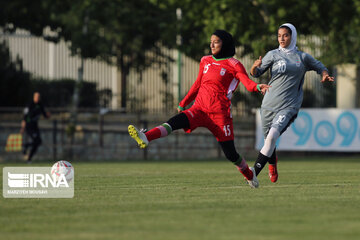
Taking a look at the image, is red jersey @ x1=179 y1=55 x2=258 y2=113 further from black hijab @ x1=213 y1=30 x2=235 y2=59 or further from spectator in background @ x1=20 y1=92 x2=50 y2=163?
spectator in background @ x1=20 y1=92 x2=50 y2=163

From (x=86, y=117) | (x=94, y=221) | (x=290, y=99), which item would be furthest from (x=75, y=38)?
(x=94, y=221)

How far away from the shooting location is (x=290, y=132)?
87.0 feet

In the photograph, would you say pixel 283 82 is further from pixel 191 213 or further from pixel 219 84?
pixel 191 213

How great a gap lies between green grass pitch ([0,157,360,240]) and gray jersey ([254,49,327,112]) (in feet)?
3.93

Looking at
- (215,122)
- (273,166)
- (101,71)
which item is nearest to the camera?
(215,122)

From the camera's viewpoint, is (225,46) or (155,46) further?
(155,46)

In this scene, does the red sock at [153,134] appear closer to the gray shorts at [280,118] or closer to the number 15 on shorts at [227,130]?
the number 15 on shorts at [227,130]

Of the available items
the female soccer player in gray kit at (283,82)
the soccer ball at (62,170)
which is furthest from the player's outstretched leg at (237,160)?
the soccer ball at (62,170)

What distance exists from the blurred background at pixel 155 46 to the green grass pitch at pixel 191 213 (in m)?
16.3

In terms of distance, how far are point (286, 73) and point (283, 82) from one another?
14 centimetres

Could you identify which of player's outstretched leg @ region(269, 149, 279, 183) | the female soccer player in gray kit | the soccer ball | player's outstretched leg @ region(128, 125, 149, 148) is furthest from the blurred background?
player's outstretched leg @ region(128, 125, 149, 148)

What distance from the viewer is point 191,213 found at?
28.9 ft

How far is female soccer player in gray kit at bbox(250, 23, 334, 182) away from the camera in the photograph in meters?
12.6

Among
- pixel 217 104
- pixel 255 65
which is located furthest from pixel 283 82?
pixel 217 104
